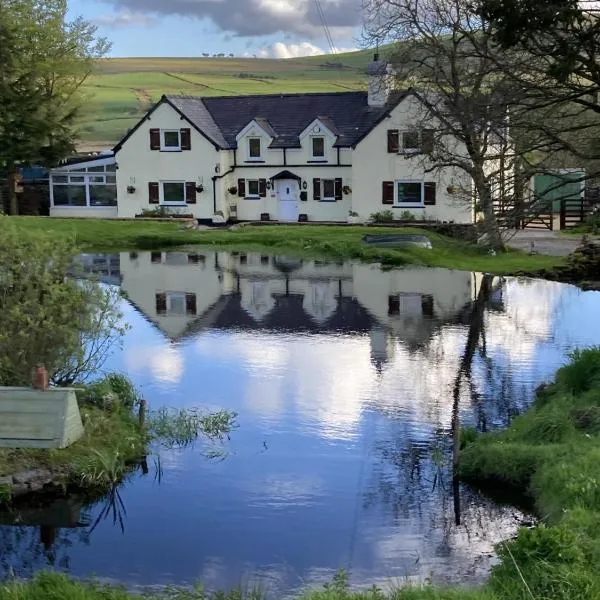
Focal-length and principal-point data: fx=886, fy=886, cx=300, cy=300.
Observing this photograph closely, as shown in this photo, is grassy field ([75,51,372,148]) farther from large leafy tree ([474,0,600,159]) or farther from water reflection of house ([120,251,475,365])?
large leafy tree ([474,0,600,159])

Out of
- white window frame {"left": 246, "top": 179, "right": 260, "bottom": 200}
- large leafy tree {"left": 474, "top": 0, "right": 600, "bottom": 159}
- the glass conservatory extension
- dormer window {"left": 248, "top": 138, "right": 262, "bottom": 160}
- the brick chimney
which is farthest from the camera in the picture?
the glass conservatory extension

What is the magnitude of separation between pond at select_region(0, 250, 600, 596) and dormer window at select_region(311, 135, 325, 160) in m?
17.3

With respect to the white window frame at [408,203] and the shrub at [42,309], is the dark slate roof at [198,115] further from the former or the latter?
the shrub at [42,309]

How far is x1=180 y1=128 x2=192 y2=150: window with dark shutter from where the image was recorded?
4700cm

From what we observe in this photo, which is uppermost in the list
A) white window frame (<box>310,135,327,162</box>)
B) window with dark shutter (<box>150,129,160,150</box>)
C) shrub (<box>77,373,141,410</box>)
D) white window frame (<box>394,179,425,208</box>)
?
window with dark shutter (<box>150,129,160,150</box>)

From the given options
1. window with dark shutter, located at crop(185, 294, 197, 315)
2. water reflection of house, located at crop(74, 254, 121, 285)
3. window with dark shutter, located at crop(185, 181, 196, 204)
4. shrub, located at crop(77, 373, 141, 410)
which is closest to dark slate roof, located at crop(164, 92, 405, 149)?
window with dark shutter, located at crop(185, 181, 196, 204)

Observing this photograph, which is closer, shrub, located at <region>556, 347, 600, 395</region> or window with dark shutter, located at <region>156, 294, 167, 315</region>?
shrub, located at <region>556, 347, 600, 395</region>

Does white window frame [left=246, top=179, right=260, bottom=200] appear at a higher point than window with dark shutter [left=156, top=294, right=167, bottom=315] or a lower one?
higher

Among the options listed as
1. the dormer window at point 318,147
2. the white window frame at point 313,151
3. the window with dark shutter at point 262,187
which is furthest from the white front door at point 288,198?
the dormer window at point 318,147

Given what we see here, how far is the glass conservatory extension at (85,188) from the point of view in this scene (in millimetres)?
49656

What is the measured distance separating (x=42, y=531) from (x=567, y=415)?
7931 millimetres

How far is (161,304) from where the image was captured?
87.0ft

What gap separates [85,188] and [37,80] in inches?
251

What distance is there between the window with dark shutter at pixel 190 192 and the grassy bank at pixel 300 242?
11.6 feet
